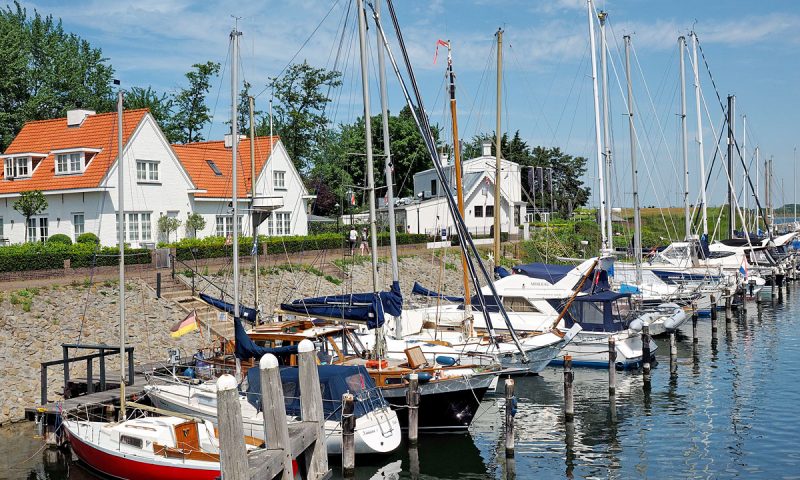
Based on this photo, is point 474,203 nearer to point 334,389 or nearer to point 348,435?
point 334,389

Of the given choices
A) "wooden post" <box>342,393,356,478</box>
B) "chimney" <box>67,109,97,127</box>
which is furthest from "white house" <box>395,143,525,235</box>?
"wooden post" <box>342,393,356,478</box>

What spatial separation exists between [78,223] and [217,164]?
42.1 feet

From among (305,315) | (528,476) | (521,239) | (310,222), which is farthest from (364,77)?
(521,239)

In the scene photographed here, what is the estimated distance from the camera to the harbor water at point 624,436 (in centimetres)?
2142

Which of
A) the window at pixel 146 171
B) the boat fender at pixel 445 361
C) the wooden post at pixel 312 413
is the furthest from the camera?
the window at pixel 146 171

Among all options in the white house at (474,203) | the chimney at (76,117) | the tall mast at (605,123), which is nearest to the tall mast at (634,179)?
the tall mast at (605,123)

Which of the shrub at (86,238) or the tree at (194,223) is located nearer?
the shrub at (86,238)

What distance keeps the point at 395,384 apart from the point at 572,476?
5813mm

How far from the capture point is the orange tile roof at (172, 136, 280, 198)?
52438 mm

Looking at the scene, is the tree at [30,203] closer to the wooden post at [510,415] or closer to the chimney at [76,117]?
the chimney at [76,117]

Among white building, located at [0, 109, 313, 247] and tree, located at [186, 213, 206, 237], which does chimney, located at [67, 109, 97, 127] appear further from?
tree, located at [186, 213, 206, 237]

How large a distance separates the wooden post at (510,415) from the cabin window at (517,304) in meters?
15.4

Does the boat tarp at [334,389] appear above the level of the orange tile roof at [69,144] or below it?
below

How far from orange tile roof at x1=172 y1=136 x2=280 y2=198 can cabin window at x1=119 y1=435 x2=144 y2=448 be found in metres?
31.4
